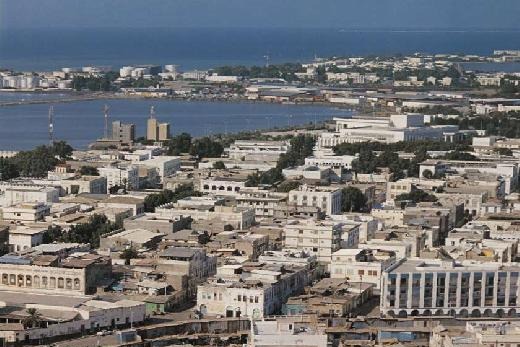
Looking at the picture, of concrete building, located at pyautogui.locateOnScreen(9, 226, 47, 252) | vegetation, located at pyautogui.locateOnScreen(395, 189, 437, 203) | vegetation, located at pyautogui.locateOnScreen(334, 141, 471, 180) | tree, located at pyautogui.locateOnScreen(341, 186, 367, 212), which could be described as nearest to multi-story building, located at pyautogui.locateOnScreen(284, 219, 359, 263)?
concrete building, located at pyautogui.locateOnScreen(9, 226, 47, 252)

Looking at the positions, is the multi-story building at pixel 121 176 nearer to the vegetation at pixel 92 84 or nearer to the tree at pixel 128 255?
the tree at pixel 128 255

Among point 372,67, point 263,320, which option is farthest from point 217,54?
point 263,320

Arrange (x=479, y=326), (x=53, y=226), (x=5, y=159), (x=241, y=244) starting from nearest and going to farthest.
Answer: (x=479, y=326) < (x=241, y=244) < (x=53, y=226) < (x=5, y=159)

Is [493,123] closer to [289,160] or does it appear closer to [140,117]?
[289,160]

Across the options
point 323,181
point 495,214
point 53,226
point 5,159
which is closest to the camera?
point 53,226

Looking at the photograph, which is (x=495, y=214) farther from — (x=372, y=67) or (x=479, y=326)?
(x=372, y=67)

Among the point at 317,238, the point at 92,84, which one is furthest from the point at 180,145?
the point at 92,84

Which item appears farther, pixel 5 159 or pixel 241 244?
pixel 5 159
